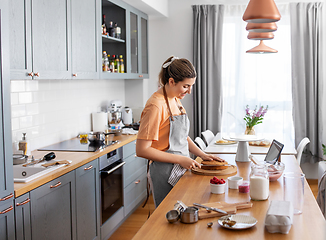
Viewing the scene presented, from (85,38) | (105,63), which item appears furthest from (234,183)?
(105,63)

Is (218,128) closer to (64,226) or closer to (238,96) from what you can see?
(238,96)

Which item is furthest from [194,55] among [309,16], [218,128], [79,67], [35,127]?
[35,127]

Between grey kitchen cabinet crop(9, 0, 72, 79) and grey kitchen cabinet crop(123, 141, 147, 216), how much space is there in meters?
1.21

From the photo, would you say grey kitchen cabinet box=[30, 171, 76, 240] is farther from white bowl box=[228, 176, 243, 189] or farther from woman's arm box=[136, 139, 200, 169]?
white bowl box=[228, 176, 243, 189]

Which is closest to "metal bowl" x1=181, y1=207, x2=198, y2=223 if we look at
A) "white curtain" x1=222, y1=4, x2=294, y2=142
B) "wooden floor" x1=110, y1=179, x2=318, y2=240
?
"wooden floor" x1=110, y1=179, x2=318, y2=240

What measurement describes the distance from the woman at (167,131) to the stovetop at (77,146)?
38.5 inches

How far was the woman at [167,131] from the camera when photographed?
2193mm

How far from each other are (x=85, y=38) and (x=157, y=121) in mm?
1527

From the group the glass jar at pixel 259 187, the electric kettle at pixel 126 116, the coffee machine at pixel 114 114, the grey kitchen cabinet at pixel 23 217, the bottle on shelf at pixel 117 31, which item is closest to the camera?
the glass jar at pixel 259 187

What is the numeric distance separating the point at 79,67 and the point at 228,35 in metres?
2.78

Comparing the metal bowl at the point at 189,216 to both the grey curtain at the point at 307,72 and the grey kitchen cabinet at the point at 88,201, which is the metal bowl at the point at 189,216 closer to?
the grey kitchen cabinet at the point at 88,201

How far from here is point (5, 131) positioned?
1856 millimetres

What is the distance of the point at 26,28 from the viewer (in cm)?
243

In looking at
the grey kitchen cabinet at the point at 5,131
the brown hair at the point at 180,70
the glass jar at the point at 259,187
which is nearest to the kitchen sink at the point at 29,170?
the grey kitchen cabinet at the point at 5,131
